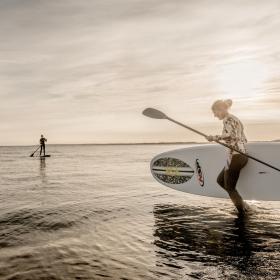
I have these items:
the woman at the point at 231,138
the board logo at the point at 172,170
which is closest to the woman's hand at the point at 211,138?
the woman at the point at 231,138

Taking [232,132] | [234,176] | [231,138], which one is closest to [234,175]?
[234,176]

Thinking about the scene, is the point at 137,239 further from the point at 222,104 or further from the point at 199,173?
the point at 199,173

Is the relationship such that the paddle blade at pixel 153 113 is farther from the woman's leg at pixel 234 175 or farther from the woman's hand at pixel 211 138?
the woman's leg at pixel 234 175

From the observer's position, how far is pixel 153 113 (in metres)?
9.02

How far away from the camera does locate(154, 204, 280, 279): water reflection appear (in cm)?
469

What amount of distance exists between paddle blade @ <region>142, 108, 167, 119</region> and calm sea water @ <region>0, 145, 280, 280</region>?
7.94 ft

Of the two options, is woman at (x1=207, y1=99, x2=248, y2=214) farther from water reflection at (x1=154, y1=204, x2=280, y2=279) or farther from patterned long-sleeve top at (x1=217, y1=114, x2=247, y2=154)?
water reflection at (x1=154, y1=204, x2=280, y2=279)

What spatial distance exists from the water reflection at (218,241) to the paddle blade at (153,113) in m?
2.53

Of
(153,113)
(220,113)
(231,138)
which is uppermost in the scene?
(153,113)

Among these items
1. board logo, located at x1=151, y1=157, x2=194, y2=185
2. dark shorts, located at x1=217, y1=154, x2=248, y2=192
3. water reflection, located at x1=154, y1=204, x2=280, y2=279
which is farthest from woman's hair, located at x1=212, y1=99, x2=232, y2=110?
board logo, located at x1=151, y1=157, x2=194, y2=185

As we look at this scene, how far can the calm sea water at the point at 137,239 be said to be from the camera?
4.45m

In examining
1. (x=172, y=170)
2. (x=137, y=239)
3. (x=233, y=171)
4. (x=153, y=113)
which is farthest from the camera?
(x=172, y=170)

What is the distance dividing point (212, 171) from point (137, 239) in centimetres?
383

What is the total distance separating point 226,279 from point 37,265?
254cm
